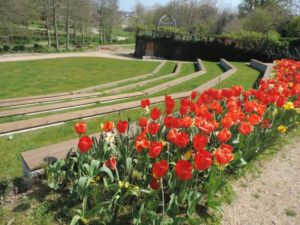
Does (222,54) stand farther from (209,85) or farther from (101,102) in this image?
(101,102)

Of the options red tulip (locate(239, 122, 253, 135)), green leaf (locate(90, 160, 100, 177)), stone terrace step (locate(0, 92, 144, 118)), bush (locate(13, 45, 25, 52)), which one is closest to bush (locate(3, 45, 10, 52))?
bush (locate(13, 45, 25, 52))

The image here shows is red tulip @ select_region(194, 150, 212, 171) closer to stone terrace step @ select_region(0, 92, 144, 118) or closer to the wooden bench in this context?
the wooden bench

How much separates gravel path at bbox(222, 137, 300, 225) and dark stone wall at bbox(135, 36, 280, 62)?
2150 cm

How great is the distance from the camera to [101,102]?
7992 mm

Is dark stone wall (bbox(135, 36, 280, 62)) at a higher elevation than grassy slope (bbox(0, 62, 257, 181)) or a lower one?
lower

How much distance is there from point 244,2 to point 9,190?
225ft

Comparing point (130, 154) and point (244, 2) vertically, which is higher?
point (244, 2)

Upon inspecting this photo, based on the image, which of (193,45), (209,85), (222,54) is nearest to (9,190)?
(209,85)

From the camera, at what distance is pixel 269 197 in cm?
338

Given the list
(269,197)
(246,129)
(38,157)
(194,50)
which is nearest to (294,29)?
(194,50)

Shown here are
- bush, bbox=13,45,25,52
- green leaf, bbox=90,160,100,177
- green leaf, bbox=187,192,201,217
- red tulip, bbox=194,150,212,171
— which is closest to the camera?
red tulip, bbox=194,150,212,171

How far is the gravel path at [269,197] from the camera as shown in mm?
2977

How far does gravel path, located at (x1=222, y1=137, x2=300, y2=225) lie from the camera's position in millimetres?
2977

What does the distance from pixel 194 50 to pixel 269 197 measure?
28.8 metres
